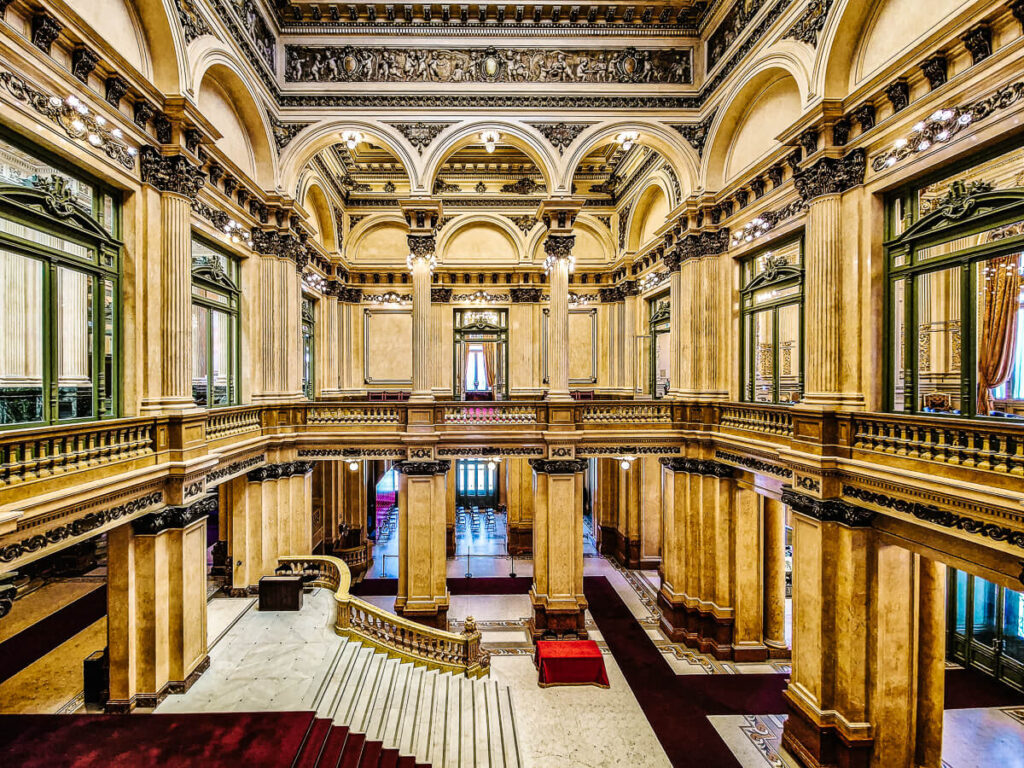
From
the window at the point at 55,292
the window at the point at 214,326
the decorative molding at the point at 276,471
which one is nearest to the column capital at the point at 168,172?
the window at the point at 55,292

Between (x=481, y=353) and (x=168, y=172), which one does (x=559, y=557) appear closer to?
(x=481, y=353)

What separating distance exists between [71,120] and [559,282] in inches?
294

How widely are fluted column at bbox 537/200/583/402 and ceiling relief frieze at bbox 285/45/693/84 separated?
2690 millimetres

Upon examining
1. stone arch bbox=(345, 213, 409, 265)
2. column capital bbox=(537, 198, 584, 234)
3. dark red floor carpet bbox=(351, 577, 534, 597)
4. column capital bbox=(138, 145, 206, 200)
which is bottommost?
dark red floor carpet bbox=(351, 577, 534, 597)

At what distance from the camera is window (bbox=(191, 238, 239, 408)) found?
25.3ft

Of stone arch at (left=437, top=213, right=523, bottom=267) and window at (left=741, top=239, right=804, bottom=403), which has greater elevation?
stone arch at (left=437, top=213, right=523, bottom=267)

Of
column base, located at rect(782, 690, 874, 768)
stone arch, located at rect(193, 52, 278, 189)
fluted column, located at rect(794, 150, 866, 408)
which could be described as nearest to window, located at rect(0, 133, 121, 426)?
stone arch, located at rect(193, 52, 278, 189)

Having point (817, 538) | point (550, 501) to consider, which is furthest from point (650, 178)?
point (817, 538)

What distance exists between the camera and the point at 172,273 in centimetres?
632

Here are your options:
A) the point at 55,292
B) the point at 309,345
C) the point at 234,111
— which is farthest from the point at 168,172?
the point at 309,345

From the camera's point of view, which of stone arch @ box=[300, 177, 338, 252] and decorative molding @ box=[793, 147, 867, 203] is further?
stone arch @ box=[300, 177, 338, 252]

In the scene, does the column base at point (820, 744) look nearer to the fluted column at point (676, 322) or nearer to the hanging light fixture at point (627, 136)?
the fluted column at point (676, 322)

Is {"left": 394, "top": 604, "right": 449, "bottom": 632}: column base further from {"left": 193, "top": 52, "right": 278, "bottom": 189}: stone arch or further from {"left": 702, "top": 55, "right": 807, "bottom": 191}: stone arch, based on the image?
{"left": 702, "top": 55, "right": 807, "bottom": 191}: stone arch

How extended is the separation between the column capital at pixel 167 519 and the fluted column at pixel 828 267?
8.71 meters
